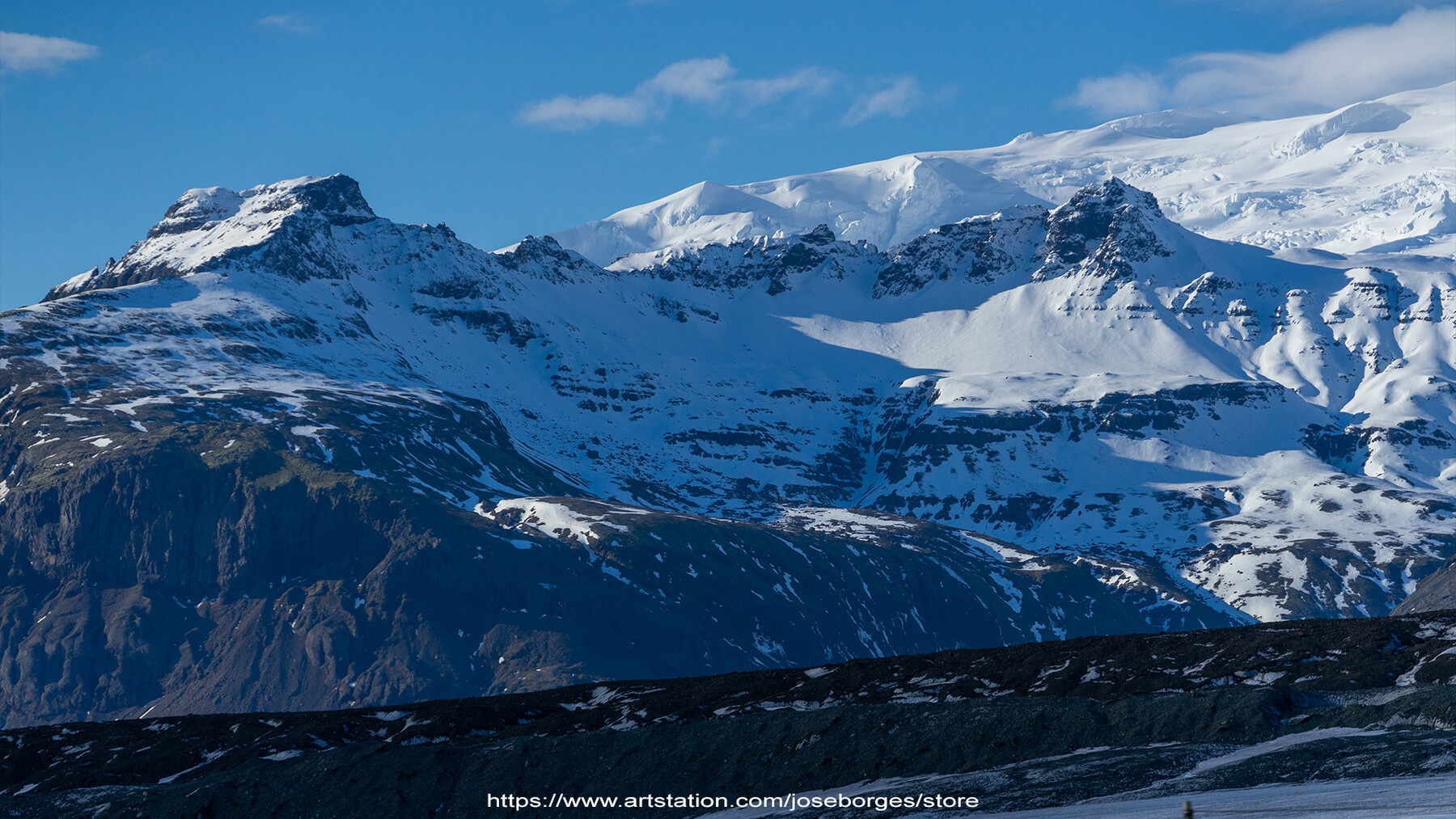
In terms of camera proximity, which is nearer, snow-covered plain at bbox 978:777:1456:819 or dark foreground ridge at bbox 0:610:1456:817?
snow-covered plain at bbox 978:777:1456:819

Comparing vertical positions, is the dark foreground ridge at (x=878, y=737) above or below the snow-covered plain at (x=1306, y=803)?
below

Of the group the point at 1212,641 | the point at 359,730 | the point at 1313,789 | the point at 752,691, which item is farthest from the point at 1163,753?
the point at 359,730

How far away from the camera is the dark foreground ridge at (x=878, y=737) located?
66.3 m

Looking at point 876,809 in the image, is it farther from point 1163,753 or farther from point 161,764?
point 161,764

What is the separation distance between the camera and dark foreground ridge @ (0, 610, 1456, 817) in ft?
218

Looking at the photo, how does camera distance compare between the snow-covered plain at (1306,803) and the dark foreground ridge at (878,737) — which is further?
the dark foreground ridge at (878,737)

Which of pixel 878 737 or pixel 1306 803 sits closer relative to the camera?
pixel 1306 803

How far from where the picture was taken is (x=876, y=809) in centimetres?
6594

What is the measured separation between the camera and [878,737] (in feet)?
255

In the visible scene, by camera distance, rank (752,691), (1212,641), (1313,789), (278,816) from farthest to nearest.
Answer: (752,691), (1212,641), (278,816), (1313,789)

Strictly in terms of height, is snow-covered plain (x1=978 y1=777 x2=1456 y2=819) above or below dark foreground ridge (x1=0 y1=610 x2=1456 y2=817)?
above

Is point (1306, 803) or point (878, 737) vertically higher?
point (1306, 803)

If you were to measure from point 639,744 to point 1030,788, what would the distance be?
26.0 metres

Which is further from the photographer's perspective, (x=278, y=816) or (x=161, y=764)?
(x=161, y=764)
